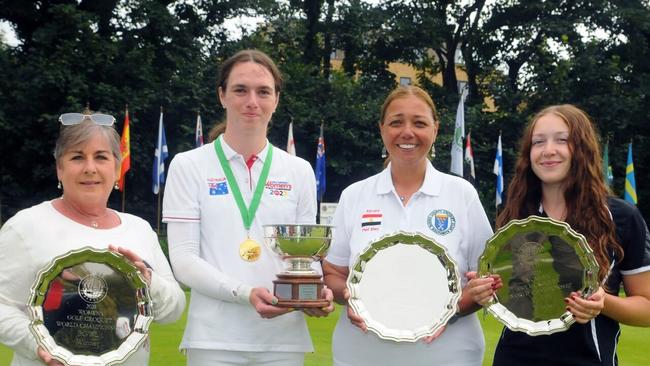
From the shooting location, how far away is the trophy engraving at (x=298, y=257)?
359 cm

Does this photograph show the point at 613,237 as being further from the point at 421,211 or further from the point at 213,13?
the point at 213,13

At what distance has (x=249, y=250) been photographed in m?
3.78

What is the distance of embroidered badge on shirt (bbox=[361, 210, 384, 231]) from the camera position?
13.2 ft

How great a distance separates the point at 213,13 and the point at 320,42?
521 cm

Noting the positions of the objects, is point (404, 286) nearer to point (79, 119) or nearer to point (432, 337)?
point (432, 337)

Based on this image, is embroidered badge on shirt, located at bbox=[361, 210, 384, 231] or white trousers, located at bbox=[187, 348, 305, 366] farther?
embroidered badge on shirt, located at bbox=[361, 210, 384, 231]

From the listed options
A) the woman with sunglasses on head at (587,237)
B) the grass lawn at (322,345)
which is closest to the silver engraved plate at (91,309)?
the woman with sunglasses on head at (587,237)

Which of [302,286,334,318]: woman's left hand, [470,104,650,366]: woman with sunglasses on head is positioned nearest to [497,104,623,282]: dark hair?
[470,104,650,366]: woman with sunglasses on head

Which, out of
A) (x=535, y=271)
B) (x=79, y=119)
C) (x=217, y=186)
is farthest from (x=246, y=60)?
(x=535, y=271)

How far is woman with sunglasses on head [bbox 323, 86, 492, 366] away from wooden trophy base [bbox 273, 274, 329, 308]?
28cm

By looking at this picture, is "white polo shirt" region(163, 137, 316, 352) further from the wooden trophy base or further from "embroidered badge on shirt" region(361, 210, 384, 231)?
"embroidered badge on shirt" region(361, 210, 384, 231)

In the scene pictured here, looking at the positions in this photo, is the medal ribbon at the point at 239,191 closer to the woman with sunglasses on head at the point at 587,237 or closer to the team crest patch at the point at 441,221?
the team crest patch at the point at 441,221

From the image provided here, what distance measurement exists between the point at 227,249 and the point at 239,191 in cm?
29

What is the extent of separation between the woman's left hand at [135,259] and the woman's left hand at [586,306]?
188 centimetres
